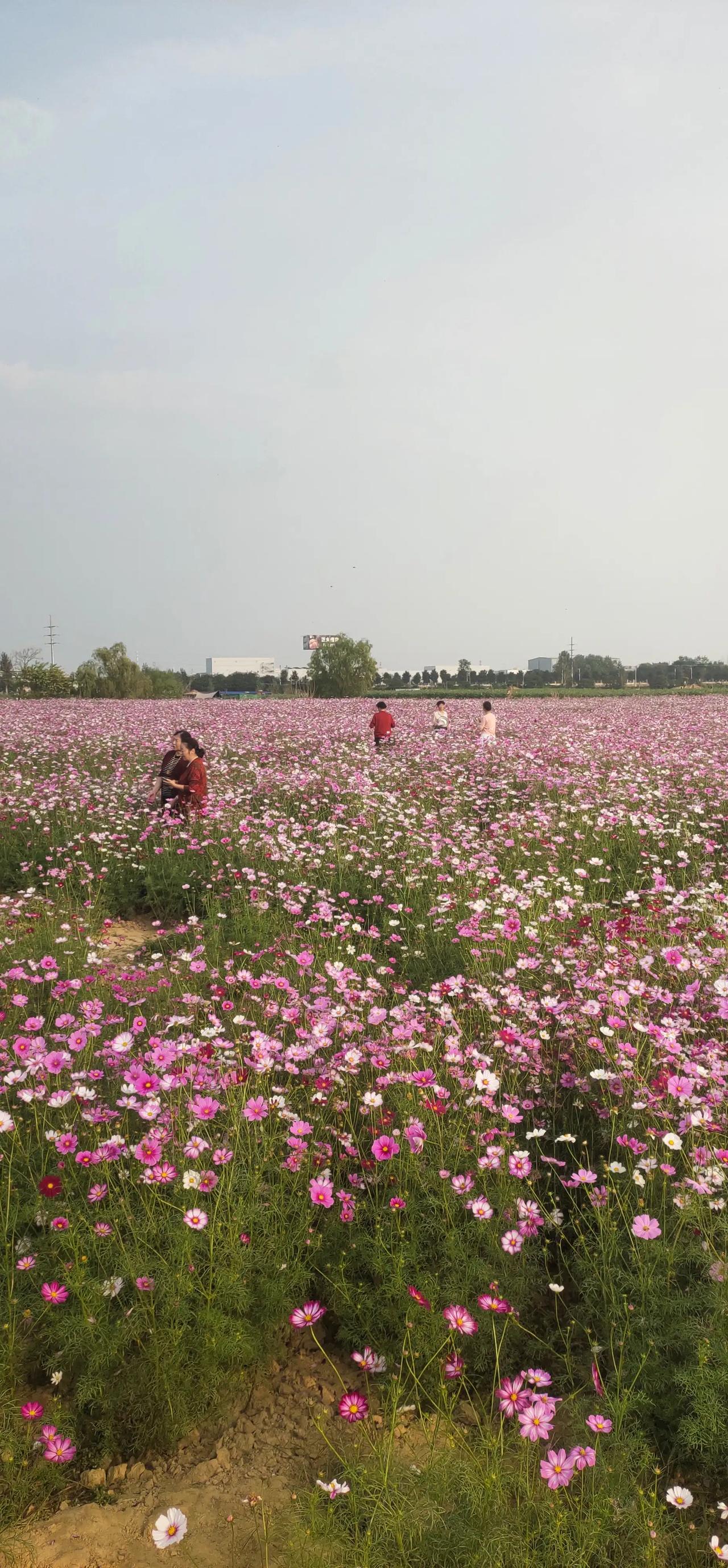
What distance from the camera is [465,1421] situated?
2.47m

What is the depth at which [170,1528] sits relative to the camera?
188 cm

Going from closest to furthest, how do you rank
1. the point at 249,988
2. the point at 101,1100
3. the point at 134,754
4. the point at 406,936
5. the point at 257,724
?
1. the point at 101,1100
2. the point at 249,988
3. the point at 406,936
4. the point at 134,754
5. the point at 257,724

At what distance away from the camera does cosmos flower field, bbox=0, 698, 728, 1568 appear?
7.04 feet

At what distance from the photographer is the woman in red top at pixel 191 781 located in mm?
8766

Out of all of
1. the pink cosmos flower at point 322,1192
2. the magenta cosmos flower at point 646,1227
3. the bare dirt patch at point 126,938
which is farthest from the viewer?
the bare dirt patch at point 126,938

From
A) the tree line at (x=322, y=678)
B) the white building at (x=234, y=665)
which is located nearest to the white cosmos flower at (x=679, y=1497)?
the tree line at (x=322, y=678)

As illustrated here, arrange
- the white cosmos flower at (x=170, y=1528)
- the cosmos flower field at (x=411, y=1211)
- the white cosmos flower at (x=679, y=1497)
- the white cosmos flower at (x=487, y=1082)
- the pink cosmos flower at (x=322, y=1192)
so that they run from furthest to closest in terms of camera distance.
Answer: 1. the white cosmos flower at (x=487, y=1082)
2. the pink cosmos flower at (x=322, y=1192)
3. the cosmos flower field at (x=411, y=1211)
4. the white cosmos flower at (x=679, y=1497)
5. the white cosmos flower at (x=170, y=1528)

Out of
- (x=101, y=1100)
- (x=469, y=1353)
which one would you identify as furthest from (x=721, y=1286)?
(x=101, y=1100)

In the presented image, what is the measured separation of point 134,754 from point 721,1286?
41.5 feet

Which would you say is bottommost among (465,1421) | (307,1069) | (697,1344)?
(465,1421)

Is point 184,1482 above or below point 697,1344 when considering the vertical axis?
below

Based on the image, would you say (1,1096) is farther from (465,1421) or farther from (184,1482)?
(465,1421)

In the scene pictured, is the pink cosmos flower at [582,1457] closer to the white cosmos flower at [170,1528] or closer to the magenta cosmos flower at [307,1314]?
the magenta cosmos flower at [307,1314]

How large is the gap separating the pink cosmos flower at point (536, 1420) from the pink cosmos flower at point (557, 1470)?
61mm
